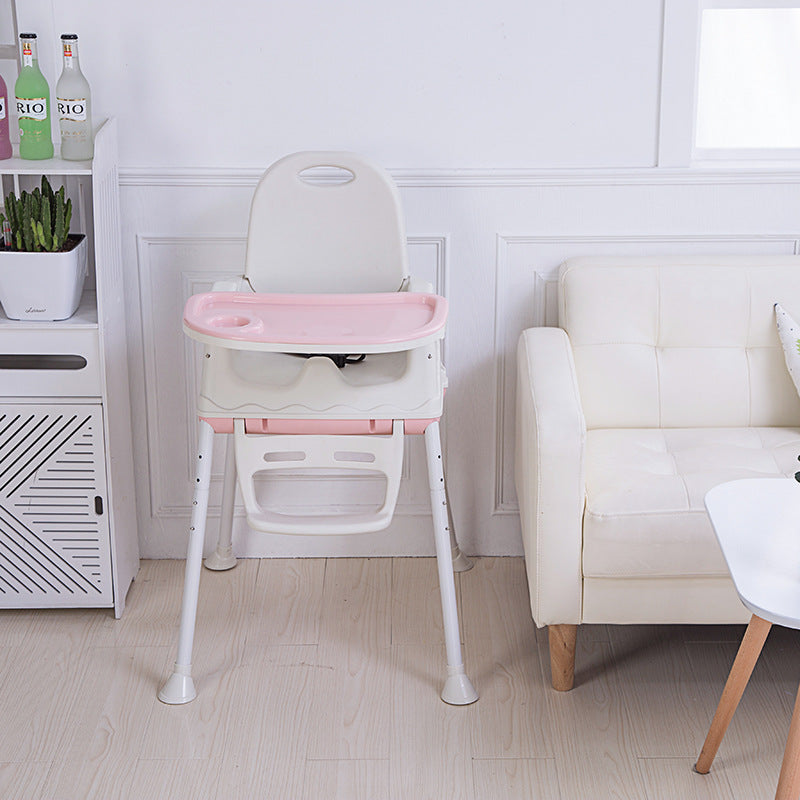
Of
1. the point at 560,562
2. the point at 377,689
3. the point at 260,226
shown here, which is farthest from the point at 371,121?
the point at 377,689

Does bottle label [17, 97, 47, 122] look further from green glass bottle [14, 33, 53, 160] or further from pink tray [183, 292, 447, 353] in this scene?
pink tray [183, 292, 447, 353]

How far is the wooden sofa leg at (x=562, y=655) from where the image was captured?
2.06m

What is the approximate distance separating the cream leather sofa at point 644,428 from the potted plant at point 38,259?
3.14 feet

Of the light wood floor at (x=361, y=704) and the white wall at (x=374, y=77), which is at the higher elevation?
the white wall at (x=374, y=77)

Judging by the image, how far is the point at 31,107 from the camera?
2.14m

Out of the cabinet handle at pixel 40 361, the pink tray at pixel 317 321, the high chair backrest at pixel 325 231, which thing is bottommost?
the cabinet handle at pixel 40 361

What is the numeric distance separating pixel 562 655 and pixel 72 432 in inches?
43.8

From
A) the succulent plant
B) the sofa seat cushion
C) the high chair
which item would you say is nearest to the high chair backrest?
the high chair

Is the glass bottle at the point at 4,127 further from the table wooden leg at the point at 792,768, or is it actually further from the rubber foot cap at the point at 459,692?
the table wooden leg at the point at 792,768

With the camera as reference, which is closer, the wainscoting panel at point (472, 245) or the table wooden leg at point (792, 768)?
the table wooden leg at point (792, 768)

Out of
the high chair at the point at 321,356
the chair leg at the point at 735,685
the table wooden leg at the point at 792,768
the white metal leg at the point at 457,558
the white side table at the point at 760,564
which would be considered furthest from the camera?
the white metal leg at the point at 457,558

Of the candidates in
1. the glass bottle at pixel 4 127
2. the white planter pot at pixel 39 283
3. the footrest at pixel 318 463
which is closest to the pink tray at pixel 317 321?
the footrest at pixel 318 463

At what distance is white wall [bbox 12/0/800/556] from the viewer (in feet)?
7.47

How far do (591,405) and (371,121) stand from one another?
78 centimetres
